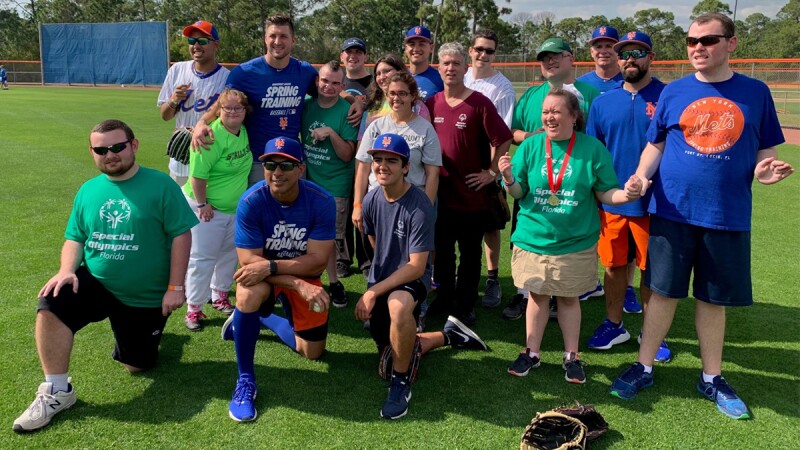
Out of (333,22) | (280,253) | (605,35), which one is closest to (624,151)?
(605,35)

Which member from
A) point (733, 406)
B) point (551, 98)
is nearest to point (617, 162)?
point (551, 98)

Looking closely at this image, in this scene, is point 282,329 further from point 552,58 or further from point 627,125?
point 552,58

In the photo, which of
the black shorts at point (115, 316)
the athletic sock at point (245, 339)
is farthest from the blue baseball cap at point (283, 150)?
the black shorts at point (115, 316)

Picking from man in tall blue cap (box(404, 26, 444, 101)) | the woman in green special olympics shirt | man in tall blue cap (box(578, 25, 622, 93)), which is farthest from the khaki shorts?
man in tall blue cap (box(404, 26, 444, 101))

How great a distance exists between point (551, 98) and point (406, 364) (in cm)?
199

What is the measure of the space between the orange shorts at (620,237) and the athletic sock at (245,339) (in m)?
2.62

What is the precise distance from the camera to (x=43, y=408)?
127 inches

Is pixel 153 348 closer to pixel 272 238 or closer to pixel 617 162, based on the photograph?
pixel 272 238

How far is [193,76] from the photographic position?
508 cm

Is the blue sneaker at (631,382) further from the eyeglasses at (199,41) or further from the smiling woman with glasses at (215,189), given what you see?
the eyeglasses at (199,41)

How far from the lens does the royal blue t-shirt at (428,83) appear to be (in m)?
5.35

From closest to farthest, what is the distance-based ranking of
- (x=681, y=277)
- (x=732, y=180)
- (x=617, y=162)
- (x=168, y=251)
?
(x=732, y=180), (x=681, y=277), (x=168, y=251), (x=617, y=162)

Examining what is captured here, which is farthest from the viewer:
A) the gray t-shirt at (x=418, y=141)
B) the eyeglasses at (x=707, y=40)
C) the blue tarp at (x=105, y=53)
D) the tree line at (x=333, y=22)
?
the tree line at (x=333, y=22)

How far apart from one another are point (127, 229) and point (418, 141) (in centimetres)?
213
